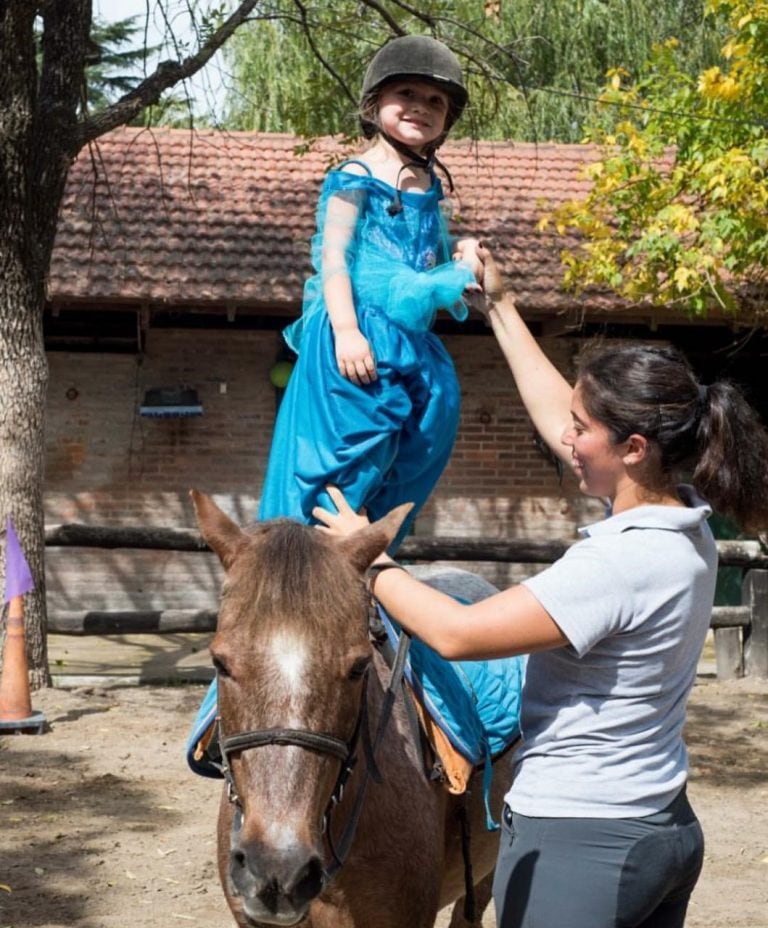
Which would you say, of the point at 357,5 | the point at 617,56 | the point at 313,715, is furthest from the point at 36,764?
the point at 617,56

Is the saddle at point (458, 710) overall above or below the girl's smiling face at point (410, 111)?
below

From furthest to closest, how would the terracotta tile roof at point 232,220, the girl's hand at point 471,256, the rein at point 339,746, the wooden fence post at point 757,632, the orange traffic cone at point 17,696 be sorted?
1. the terracotta tile roof at point 232,220
2. the wooden fence post at point 757,632
3. the orange traffic cone at point 17,696
4. the girl's hand at point 471,256
5. the rein at point 339,746

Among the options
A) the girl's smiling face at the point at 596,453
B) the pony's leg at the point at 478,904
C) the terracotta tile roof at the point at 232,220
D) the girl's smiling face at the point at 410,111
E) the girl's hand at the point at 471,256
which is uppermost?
the girl's smiling face at the point at 410,111

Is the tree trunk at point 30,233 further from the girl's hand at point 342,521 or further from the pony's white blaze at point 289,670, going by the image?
the pony's white blaze at point 289,670

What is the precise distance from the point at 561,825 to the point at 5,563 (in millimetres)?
6514

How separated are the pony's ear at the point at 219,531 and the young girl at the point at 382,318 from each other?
25.7 inches

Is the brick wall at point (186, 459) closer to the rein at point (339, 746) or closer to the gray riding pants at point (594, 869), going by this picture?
the rein at point (339, 746)

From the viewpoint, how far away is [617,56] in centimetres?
2012

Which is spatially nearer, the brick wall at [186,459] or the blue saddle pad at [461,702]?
the blue saddle pad at [461,702]

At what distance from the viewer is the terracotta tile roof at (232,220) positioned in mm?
13148

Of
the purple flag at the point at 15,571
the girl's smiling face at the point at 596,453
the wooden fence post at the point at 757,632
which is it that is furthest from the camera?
the wooden fence post at the point at 757,632

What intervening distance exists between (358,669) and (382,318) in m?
1.22

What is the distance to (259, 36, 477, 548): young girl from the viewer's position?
335cm

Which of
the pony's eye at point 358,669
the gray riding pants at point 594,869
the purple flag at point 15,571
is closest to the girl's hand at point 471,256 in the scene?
the pony's eye at point 358,669
